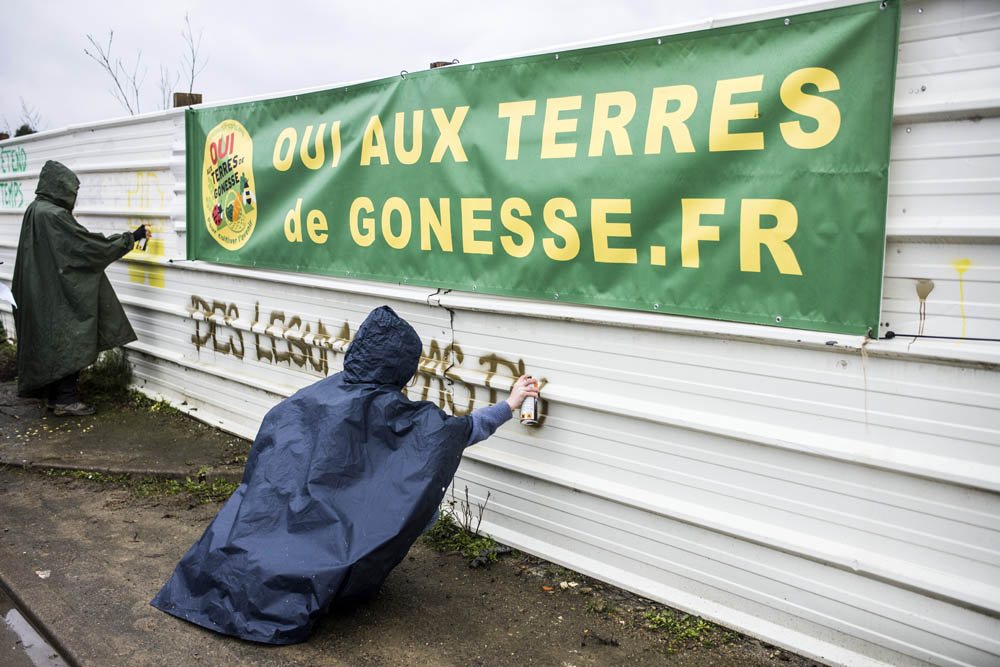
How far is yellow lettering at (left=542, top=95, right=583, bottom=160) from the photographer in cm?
369

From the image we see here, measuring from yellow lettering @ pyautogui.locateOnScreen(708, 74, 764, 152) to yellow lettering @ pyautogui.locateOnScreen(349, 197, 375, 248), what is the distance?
86.4 inches

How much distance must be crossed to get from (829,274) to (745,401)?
64 cm

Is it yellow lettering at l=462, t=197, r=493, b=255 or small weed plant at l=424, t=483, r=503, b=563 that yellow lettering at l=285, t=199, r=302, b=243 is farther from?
small weed plant at l=424, t=483, r=503, b=563

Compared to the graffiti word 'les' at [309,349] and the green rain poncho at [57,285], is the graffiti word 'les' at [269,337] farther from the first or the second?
the green rain poncho at [57,285]

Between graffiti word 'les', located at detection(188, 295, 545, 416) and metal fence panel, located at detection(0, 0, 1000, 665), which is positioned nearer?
metal fence panel, located at detection(0, 0, 1000, 665)

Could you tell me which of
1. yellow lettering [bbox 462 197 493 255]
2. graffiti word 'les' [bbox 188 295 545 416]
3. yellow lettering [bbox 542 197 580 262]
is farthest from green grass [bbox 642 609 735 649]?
yellow lettering [bbox 462 197 493 255]

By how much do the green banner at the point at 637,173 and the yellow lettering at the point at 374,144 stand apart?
0.04ft

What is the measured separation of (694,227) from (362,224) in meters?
2.22

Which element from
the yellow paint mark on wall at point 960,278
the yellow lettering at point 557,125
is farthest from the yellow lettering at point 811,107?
the yellow lettering at point 557,125

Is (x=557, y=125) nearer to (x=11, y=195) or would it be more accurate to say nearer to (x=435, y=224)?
(x=435, y=224)

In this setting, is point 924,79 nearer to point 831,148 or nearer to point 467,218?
point 831,148

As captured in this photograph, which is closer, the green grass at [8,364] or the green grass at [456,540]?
the green grass at [456,540]

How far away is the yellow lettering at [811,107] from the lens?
115 inches

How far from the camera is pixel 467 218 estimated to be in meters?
4.16
